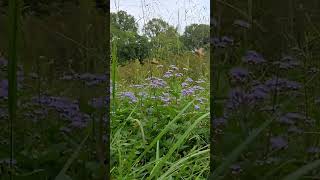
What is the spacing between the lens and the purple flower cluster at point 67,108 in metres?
0.92

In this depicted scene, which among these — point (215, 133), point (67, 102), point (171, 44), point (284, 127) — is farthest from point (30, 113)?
point (171, 44)

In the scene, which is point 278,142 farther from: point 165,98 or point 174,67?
point 174,67

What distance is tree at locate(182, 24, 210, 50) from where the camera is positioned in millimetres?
2516

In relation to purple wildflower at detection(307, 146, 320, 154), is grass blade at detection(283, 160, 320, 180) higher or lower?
higher

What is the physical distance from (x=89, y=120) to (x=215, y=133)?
263 millimetres

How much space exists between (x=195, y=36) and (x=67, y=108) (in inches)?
70.3

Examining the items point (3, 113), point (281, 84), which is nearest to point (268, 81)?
point (281, 84)

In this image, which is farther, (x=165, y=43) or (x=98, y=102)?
(x=165, y=43)

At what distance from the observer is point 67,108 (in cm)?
93

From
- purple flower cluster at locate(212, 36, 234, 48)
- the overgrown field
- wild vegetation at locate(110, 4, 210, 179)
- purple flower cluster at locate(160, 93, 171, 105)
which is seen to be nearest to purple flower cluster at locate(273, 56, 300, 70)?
purple flower cluster at locate(212, 36, 234, 48)

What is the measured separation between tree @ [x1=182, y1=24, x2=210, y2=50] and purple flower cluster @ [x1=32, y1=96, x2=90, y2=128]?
1.61 meters

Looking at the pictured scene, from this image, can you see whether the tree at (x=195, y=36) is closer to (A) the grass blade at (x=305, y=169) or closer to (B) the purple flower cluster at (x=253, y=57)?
(B) the purple flower cluster at (x=253, y=57)

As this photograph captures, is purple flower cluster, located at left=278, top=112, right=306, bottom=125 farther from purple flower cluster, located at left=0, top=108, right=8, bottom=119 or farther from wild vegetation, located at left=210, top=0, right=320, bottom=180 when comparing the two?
purple flower cluster, located at left=0, top=108, right=8, bottom=119

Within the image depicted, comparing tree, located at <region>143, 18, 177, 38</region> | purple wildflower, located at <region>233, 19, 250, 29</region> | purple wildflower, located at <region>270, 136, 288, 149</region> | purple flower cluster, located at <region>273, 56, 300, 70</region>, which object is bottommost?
purple wildflower, located at <region>270, 136, 288, 149</region>
